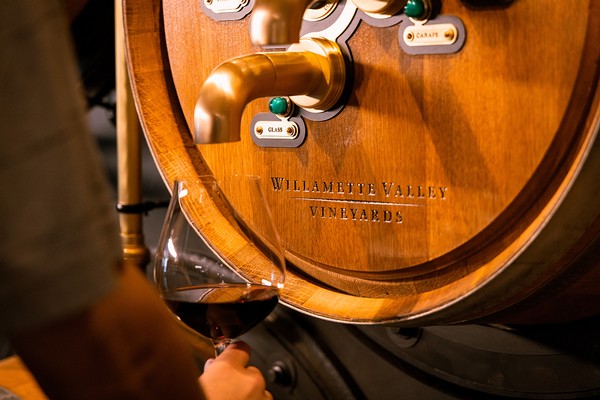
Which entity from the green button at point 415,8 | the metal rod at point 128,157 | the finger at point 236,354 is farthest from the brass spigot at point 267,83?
the metal rod at point 128,157

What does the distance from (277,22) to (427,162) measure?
26 centimetres

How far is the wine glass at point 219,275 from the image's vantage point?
952 millimetres

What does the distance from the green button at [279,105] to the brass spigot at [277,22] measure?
0.81ft

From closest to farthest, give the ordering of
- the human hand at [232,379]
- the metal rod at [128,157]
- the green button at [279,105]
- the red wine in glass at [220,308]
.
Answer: the human hand at [232,379], the red wine in glass at [220,308], the green button at [279,105], the metal rod at [128,157]

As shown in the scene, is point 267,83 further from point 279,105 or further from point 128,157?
point 128,157

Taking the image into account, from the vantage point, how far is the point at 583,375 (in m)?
1.18

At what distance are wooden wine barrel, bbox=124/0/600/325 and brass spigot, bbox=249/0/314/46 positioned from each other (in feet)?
0.57

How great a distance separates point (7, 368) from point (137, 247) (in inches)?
20.6

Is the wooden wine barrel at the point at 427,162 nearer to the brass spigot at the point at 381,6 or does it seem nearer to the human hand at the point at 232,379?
the brass spigot at the point at 381,6

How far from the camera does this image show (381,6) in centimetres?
102

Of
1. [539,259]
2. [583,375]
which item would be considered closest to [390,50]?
[539,259]

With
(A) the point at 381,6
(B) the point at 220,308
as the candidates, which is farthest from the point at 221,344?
(A) the point at 381,6

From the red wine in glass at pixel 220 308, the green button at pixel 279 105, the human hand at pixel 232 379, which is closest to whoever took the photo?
the human hand at pixel 232 379

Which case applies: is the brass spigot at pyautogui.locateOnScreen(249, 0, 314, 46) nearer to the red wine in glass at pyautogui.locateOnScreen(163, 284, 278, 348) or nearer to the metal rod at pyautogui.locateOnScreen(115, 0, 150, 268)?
the red wine in glass at pyautogui.locateOnScreen(163, 284, 278, 348)
